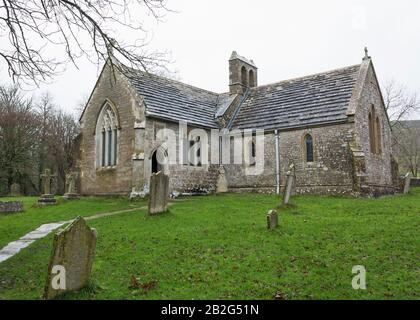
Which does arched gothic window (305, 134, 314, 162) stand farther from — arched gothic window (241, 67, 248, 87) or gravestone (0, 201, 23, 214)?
gravestone (0, 201, 23, 214)

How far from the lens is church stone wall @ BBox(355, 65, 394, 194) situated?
20.0 meters

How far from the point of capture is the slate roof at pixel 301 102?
67.9 feet

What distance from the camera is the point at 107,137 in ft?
73.7

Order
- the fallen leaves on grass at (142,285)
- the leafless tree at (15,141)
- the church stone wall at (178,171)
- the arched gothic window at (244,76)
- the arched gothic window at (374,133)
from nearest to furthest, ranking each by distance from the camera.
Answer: the fallen leaves on grass at (142,285) < the church stone wall at (178,171) < the arched gothic window at (374,133) < the arched gothic window at (244,76) < the leafless tree at (15,141)

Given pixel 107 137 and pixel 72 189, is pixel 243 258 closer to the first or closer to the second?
pixel 107 137

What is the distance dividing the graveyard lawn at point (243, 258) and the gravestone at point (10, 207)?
25.6ft

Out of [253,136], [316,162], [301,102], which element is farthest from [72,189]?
[301,102]

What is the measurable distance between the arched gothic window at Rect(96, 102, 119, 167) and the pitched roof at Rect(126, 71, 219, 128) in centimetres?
257

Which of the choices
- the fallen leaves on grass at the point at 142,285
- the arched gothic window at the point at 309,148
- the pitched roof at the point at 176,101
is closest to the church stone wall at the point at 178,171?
the pitched roof at the point at 176,101

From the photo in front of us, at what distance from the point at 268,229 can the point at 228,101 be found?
17.4 meters

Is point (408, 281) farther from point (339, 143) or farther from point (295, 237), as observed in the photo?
point (339, 143)

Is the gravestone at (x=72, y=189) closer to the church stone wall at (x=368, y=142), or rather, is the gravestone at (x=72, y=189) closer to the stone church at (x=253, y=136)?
the stone church at (x=253, y=136)
